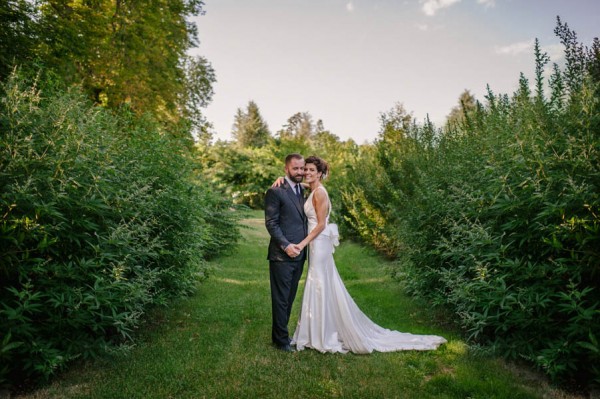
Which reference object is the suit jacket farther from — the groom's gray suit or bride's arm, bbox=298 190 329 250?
bride's arm, bbox=298 190 329 250

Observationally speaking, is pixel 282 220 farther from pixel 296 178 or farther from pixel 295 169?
pixel 295 169

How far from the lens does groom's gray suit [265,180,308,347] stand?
501cm

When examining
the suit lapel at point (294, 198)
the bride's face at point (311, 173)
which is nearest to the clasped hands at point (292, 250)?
the suit lapel at point (294, 198)

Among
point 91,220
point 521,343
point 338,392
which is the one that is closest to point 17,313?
point 91,220

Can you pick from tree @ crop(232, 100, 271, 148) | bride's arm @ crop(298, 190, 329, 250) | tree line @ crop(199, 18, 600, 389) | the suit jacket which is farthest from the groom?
tree @ crop(232, 100, 271, 148)

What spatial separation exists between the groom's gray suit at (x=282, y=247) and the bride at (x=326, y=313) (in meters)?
0.21

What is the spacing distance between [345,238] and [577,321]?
14.0 metres

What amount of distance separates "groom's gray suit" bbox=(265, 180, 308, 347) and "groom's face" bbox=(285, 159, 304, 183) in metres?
0.16

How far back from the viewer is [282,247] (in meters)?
5.00

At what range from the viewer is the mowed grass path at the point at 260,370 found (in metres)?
3.74

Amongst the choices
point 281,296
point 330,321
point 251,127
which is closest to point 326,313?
point 330,321

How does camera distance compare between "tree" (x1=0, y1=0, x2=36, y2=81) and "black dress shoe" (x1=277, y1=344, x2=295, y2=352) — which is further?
"tree" (x1=0, y1=0, x2=36, y2=81)

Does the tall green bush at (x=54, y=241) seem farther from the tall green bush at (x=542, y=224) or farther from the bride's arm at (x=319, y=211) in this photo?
the tall green bush at (x=542, y=224)

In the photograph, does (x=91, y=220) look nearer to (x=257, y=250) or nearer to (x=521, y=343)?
(x=521, y=343)
